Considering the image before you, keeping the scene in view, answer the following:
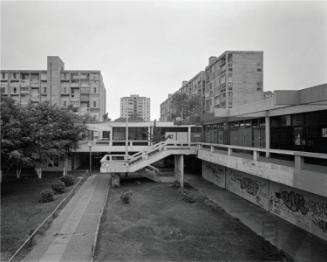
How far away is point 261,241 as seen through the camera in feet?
30.8

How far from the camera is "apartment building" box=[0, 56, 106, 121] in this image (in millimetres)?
52188

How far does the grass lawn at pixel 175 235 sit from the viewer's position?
8172 mm

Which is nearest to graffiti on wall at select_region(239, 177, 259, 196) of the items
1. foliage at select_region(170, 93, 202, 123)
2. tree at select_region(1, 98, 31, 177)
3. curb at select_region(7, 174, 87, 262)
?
curb at select_region(7, 174, 87, 262)

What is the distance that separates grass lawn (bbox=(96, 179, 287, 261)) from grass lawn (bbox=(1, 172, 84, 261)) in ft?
11.0


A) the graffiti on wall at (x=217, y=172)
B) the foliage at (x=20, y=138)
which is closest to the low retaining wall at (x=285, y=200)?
the graffiti on wall at (x=217, y=172)

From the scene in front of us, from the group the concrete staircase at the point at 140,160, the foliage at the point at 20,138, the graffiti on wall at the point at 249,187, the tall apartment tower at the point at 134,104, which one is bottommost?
the graffiti on wall at the point at 249,187

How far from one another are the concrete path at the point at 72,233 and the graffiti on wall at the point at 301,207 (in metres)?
9.54

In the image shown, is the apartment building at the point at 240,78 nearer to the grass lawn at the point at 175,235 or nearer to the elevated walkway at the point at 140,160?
the elevated walkway at the point at 140,160

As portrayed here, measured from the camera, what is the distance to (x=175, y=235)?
9.77 m

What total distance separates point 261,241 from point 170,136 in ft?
66.4

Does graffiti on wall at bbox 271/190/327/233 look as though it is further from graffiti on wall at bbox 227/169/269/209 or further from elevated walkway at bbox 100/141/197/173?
elevated walkway at bbox 100/141/197/173

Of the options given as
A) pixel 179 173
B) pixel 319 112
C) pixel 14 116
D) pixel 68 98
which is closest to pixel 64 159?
pixel 14 116

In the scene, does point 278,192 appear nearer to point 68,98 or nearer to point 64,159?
point 64,159

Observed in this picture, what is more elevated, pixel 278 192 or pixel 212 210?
pixel 278 192
